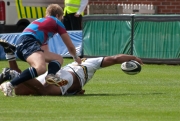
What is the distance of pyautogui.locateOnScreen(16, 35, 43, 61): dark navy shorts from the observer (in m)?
11.5

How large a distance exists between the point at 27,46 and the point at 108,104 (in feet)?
5.97

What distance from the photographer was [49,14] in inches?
468

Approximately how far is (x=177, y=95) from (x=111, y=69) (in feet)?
18.0

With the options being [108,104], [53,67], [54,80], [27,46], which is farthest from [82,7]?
[108,104]

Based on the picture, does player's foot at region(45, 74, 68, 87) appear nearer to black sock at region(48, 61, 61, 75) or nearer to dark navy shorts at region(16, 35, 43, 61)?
black sock at region(48, 61, 61, 75)

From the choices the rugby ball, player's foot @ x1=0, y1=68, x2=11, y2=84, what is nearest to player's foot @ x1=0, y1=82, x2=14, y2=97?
player's foot @ x1=0, y1=68, x2=11, y2=84

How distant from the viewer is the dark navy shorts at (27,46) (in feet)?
37.7

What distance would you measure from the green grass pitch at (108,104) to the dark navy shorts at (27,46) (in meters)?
0.72

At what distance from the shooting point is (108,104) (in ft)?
34.1

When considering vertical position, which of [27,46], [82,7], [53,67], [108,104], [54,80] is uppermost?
[27,46]

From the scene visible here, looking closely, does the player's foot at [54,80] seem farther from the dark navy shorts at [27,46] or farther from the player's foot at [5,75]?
the player's foot at [5,75]

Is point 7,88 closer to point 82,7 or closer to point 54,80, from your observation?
point 54,80

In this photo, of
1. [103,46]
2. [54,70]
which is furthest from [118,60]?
[103,46]

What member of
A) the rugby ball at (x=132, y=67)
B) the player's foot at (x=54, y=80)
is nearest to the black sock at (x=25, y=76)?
the player's foot at (x=54, y=80)
